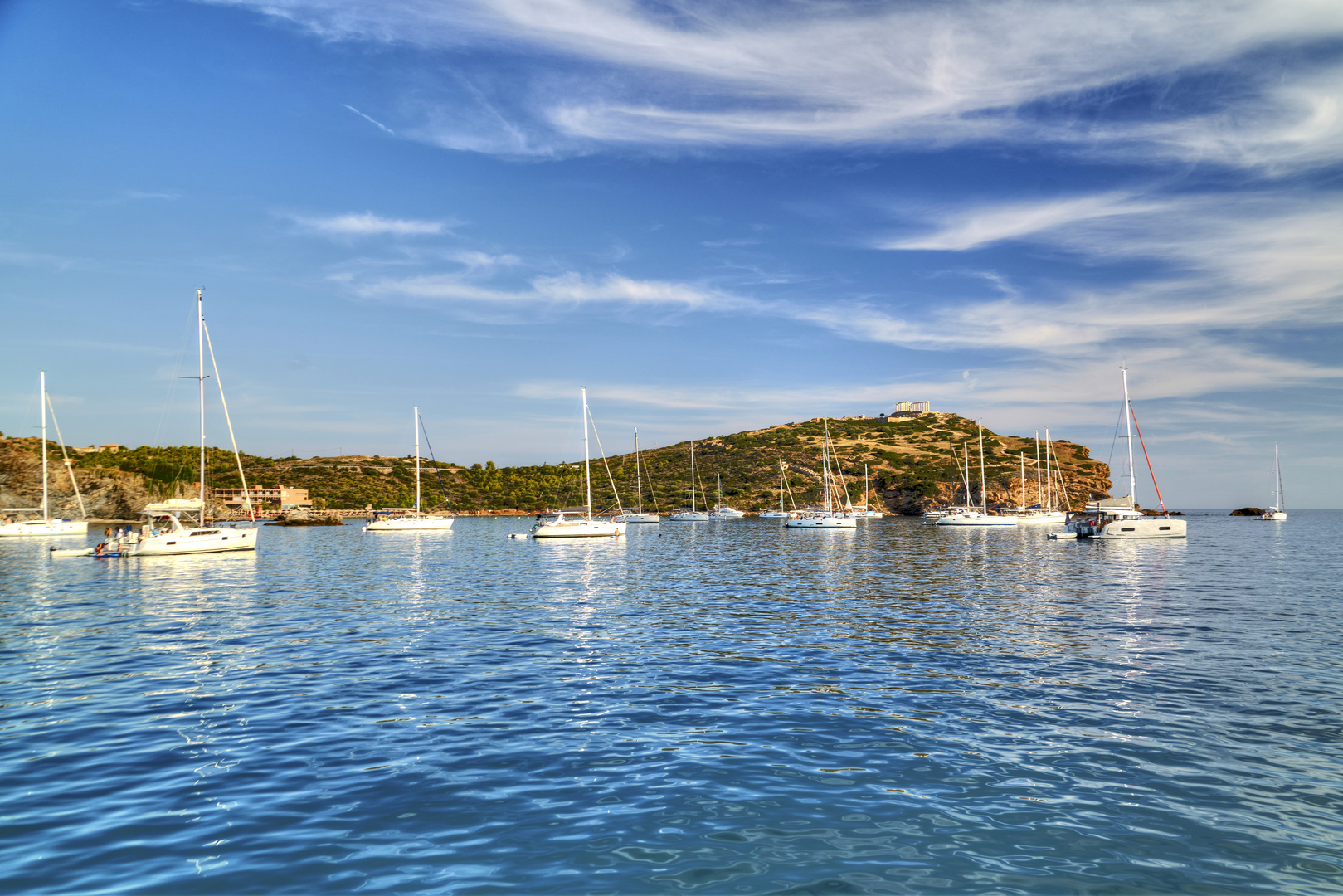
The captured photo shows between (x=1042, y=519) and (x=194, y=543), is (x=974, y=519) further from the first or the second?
(x=194, y=543)

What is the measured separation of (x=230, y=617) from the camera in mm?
25250

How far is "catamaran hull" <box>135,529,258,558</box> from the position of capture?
5059 centimetres

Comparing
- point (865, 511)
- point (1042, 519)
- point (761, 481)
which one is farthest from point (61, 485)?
point (1042, 519)

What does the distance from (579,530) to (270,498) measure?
145157 mm

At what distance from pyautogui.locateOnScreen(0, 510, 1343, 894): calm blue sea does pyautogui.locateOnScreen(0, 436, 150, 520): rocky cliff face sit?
10407 centimetres

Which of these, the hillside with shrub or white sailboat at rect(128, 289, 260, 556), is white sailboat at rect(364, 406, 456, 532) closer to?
white sailboat at rect(128, 289, 260, 556)

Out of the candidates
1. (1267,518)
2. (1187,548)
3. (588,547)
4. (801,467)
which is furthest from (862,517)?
(1267,518)

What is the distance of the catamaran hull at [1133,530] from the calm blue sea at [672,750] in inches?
2110

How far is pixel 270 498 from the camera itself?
191000mm

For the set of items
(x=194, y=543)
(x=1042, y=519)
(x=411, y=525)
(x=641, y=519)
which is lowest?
(x=1042, y=519)

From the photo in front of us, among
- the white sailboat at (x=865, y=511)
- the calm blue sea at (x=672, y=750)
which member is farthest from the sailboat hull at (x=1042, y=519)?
the calm blue sea at (x=672, y=750)

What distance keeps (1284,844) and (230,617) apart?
90.3ft

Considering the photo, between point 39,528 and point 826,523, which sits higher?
point 39,528

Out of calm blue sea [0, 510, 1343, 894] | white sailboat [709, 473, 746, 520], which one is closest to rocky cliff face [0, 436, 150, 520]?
calm blue sea [0, 510, 1343, 894]
